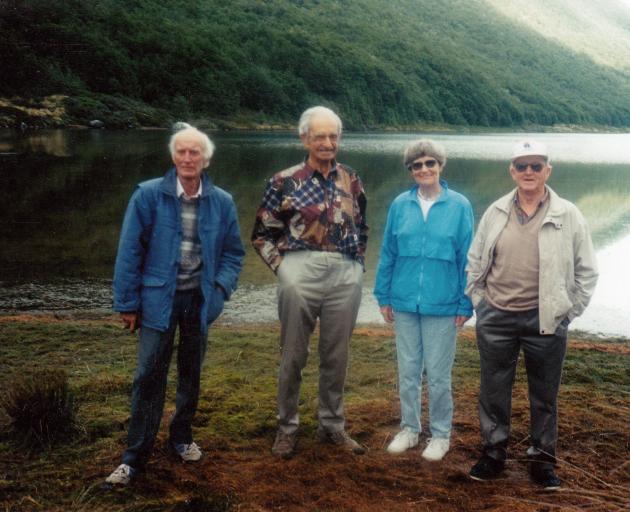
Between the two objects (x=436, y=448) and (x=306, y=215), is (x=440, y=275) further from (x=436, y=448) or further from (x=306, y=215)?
(x=436, y=448)

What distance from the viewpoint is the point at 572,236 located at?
3.37 meters

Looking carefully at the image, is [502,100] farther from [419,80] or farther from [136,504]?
[136,504]

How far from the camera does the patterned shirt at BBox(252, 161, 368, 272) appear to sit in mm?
3693

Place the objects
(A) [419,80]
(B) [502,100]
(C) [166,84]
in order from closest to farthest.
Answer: (C) [166,84], (A) [419,80], (B) [502,100]

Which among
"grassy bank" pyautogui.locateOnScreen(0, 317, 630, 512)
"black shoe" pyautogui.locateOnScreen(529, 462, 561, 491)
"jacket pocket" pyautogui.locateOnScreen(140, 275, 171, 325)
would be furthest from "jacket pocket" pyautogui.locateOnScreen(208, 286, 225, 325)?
"black shoe" pyautogui.locateOnScreen(529, 462, 561, 491)

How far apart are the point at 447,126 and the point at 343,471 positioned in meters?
124

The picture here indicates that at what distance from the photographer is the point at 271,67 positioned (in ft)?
350

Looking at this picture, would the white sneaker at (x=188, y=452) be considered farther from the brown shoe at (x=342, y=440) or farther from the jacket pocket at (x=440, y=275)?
the jacket pocket at (x=440, y=275)

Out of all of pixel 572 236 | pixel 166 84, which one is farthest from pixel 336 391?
pixel 166 84

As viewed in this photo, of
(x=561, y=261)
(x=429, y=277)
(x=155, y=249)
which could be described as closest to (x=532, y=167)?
(x=561, y=261)

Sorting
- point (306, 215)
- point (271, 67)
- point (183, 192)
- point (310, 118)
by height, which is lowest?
point (306, 215)

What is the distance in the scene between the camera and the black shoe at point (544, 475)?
3.42 metres

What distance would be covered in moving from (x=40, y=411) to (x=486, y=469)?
8.75 feet

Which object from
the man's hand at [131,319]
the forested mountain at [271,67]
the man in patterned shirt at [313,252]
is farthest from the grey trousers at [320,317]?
the forested mountain at [271,67]
